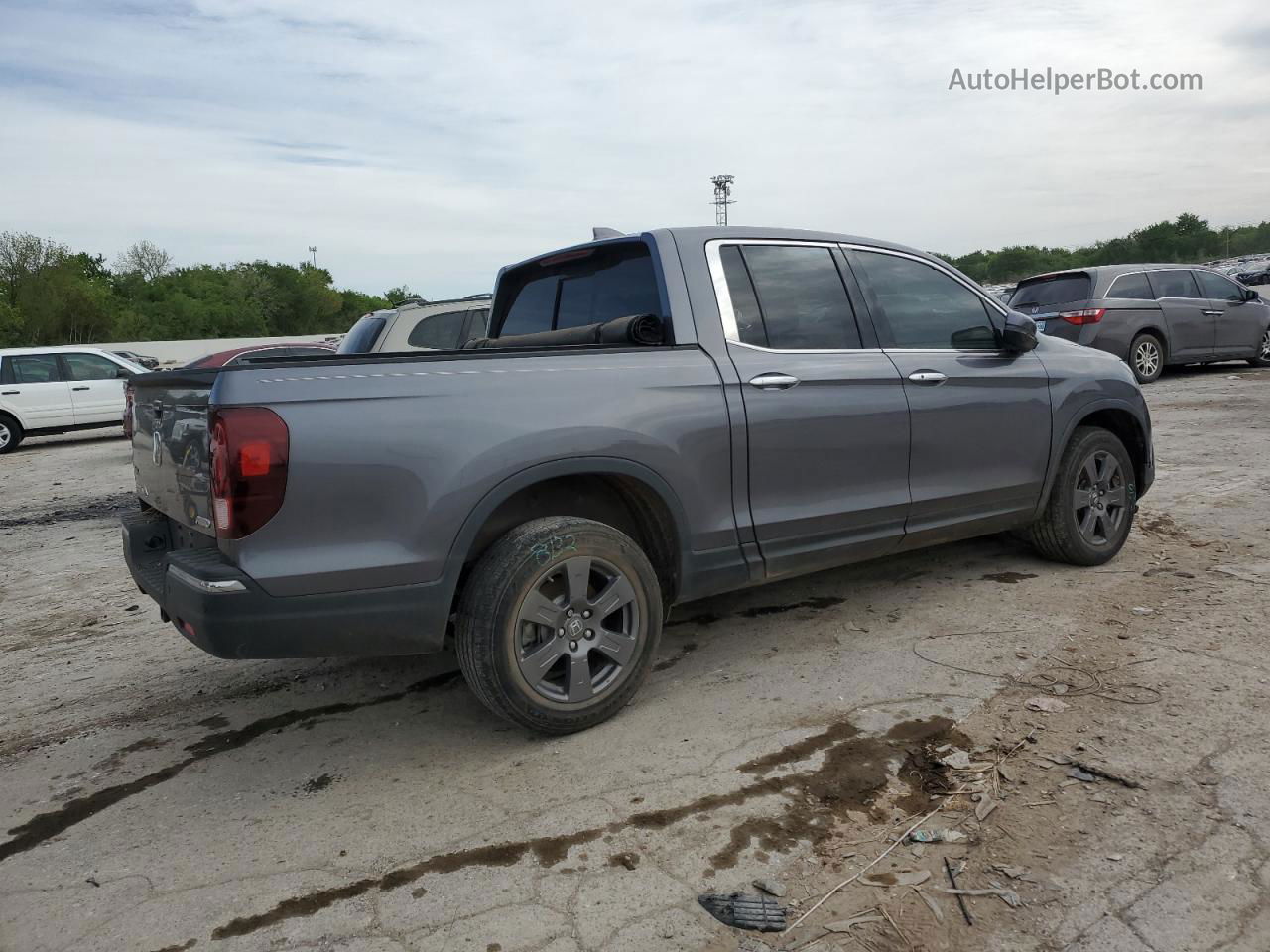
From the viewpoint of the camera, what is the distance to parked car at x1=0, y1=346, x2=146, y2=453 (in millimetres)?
15578

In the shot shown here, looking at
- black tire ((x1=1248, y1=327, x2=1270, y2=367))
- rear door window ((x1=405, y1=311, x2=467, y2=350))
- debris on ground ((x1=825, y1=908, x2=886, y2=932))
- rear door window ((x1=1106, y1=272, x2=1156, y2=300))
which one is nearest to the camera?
debris on ground ((x1=825, y1=908, x2=886, y2=932))

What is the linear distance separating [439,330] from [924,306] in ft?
20.2

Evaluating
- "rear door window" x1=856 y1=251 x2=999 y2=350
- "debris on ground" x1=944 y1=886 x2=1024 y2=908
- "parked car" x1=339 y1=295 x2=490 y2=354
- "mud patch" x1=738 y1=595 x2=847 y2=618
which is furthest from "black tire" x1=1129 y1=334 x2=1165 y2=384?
"debris on ground" x1=944 y1=886 x2=1024 y2=908

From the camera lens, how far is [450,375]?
10.0ft

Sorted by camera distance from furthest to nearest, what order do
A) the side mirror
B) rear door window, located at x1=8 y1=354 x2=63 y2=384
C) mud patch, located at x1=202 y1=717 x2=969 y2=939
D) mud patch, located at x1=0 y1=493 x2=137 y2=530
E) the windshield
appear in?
rear door window, located at x1=8 y1=354 x2=63 y2=384
the windshield
mud patch, located at x1=0 y1=493 x2=137 y2=530
the side mirror
mud patch, located at x1=202 y1=717 x2=969 y2=939

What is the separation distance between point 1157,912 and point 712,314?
8.10ft

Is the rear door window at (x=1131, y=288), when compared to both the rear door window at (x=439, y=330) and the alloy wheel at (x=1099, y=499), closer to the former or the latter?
the alloy wheel at (x=1099, y=499)

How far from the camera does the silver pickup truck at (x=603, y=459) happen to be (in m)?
2.84

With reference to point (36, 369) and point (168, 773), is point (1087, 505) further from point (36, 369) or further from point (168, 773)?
point (36, 369)

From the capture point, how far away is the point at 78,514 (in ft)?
29.1

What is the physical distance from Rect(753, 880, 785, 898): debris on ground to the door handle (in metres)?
1.92

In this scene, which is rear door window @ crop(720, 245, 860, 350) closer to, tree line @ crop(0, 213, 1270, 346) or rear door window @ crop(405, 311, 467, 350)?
rear door window @ crop(405, 311, 467, 350)

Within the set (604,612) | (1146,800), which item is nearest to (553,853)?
(604,612)

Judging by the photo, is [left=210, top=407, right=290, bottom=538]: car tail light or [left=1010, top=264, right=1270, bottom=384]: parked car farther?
[left=1010, top=264, right=1270, bottom=384]: parked car
